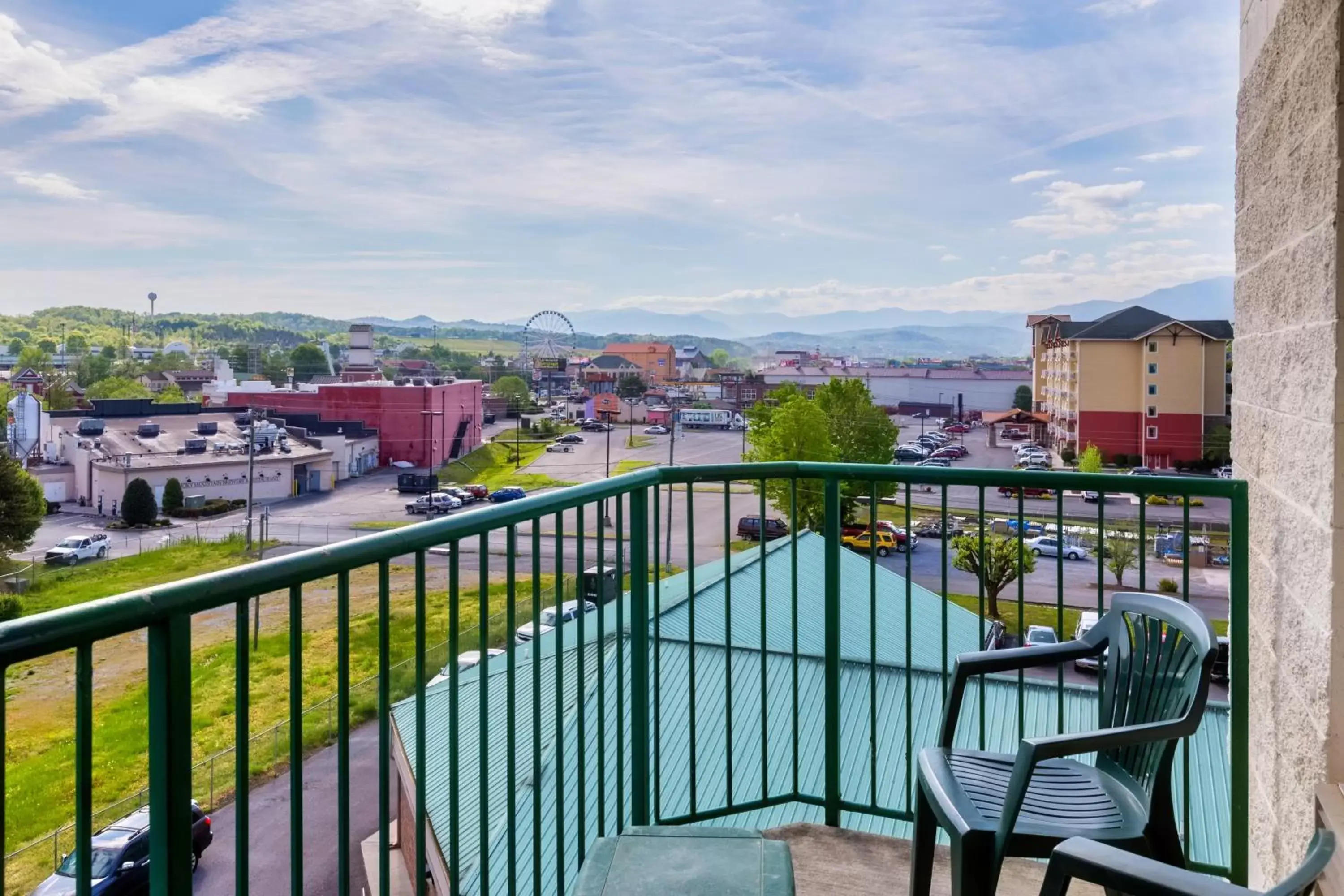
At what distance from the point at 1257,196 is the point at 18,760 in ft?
7.93

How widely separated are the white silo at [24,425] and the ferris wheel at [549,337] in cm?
2035

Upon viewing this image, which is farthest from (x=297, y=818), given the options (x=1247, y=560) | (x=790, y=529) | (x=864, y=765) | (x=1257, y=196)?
(x=864, y=765)

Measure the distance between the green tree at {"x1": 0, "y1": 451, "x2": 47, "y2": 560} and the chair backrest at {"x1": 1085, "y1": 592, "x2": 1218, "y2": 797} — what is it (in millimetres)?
17969

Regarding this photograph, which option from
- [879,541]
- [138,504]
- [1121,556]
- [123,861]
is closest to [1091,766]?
[879,541]

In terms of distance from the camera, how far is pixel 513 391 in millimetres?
30312

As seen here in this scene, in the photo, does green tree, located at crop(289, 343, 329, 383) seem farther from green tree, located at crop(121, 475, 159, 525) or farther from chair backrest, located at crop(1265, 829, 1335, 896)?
chair backrest, located at crop(1265, 829, 1335, 896)

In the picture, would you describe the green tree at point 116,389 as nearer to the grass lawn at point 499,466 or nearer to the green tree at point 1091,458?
the grass lawn at point 499,466

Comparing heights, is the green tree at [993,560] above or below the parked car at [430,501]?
above

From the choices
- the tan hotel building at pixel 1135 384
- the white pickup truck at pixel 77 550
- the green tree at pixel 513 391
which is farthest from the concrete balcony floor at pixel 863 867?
the green tree at pixel 513 391

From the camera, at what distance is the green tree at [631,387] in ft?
99.5

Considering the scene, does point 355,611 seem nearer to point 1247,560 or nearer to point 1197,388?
point 1247,560

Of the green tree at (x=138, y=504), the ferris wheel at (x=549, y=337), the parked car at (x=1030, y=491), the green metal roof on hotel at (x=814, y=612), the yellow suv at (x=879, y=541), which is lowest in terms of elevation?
the green tree at (x=138, y=504)

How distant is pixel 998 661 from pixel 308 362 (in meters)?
34.2

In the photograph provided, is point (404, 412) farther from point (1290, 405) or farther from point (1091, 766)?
point (1290, 405)
